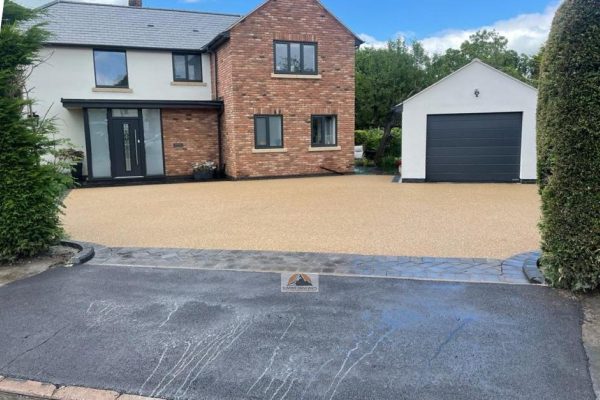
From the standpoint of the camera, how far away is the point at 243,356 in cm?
372

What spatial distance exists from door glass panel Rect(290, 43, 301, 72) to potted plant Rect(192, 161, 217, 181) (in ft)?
16.4

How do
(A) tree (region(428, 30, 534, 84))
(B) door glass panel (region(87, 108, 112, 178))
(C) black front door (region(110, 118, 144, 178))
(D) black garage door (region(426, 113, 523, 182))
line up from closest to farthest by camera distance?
1. (D) black garage door (region(426, 113, 523, 182))
2. (B) door glass panel (region(87, 108, 112, 178))
3. (C) black front door (region(110, 118, 144, 178))
4. (A) tree (region(428, 30, 534, 84))

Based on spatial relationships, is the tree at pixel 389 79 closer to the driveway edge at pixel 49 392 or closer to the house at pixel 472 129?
the house at pixel 472 129

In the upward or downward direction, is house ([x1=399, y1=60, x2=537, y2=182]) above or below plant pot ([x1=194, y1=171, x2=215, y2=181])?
above

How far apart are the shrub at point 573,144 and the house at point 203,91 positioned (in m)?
14.0

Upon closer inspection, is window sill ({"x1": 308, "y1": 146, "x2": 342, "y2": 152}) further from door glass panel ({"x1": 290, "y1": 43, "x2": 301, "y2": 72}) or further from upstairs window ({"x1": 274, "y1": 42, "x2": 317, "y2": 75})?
door glass panel ({"x1": 290, "y1": 43, "x2": 301, "y2": 72})

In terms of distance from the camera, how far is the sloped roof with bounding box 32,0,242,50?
711 inches

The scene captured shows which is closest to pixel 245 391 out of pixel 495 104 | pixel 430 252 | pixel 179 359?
pixel 179 359

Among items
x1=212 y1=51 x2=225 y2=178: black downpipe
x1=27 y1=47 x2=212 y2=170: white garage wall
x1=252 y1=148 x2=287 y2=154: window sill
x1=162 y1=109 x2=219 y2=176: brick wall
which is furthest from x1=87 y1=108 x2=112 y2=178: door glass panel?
x1=252 y1=148 x2=287 y2=154: window sill

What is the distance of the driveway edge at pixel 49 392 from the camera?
323 centimetres

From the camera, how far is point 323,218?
9695 mm

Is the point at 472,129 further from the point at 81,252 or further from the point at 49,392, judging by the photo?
the point at 49,392

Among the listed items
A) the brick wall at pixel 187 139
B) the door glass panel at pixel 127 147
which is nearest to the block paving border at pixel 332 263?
the door glass panel at pixel 127 147

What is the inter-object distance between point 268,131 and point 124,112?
17.9 ft
